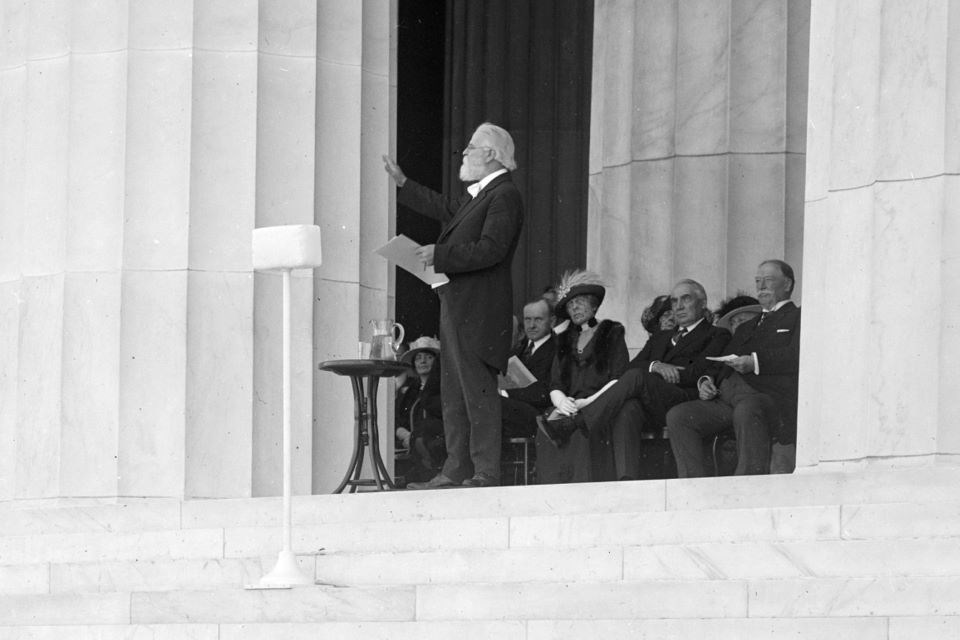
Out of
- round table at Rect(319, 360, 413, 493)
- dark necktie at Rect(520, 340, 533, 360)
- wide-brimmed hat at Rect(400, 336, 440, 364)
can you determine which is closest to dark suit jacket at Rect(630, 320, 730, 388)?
dark necktie at Rect(520, 340, 533, 360)

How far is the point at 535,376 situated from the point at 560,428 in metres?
0.73

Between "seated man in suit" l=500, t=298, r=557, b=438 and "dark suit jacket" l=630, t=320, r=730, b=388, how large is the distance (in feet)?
1.99

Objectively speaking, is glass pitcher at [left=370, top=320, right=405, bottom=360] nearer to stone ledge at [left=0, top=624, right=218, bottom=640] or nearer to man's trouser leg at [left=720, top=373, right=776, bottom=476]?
man's trouser leg at [left=720, top=373, right=776, bottom=476]

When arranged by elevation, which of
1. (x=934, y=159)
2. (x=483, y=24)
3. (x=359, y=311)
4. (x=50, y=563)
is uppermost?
(x=483, y=24)

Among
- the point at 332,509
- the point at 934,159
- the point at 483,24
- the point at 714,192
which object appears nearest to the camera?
the point at 934,159

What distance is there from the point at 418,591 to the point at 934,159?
3342 mm

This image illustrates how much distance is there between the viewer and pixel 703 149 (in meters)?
17.4

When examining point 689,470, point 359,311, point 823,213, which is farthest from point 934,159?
point 359,311

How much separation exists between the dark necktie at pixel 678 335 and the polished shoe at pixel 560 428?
0.88m

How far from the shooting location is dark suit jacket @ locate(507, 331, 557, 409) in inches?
A: 546

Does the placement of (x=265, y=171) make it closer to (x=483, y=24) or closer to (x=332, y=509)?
(x=332, y=509)

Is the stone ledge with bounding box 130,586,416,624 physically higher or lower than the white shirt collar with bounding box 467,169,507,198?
lower

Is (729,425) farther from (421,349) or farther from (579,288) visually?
(421,349)

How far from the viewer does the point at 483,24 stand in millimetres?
21828
